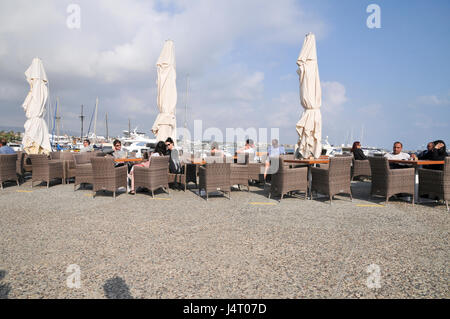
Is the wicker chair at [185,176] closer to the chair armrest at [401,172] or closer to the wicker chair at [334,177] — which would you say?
the wicker chair at [334,177]

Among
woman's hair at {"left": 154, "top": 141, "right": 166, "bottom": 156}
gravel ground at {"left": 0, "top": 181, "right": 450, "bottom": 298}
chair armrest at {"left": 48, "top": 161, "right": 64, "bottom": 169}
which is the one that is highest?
woman's hair at {"left": 154, "top": 141, "right": 166, "bottom": 156}

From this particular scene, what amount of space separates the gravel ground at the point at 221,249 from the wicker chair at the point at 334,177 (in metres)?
0.41

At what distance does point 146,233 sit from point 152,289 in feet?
4.49

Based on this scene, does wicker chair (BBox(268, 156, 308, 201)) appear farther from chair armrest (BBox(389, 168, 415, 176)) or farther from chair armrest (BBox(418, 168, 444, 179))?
chair armrest (BBox(418, 168, 444, 179))

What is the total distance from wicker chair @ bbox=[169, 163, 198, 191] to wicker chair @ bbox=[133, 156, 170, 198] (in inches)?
17.0

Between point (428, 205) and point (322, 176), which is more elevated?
point (322, 176)

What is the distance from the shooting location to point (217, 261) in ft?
8.37

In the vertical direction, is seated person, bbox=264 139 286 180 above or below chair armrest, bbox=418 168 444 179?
above

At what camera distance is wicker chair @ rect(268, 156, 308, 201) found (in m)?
5.30

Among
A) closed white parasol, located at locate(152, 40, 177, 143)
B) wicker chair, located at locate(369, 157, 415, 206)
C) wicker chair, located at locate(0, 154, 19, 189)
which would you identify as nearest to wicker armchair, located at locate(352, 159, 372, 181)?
wicker chair, located at locate(369, 157, 415, 206)

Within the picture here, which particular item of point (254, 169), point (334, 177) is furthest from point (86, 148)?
point (334, 177)

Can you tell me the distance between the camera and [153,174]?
215 inches
